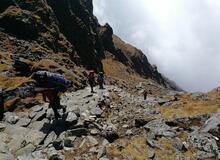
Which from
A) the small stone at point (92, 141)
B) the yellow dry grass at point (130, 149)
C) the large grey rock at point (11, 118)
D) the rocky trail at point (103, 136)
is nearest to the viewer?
the yellow dry grass at point (130, 149)

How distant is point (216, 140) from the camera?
20938mm

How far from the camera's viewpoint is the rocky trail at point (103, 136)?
20.1m

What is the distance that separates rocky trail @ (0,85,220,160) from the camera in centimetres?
2008

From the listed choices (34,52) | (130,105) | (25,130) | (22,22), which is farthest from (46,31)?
(25,130)

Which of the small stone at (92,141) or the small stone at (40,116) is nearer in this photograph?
the small stone at (92,141)

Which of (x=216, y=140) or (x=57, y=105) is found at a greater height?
(x=216, y=140)

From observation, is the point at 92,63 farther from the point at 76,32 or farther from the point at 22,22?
the point at 22,22

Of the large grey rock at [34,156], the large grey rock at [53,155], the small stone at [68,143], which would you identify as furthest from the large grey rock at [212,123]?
the large grey rock at [34,156]

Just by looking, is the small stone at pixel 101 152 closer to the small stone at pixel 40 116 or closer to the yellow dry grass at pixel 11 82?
the small stone at pixel 40 116

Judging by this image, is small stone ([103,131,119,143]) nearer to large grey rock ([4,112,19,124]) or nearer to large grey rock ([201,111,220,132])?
large grey rock ([201,111,220,132])

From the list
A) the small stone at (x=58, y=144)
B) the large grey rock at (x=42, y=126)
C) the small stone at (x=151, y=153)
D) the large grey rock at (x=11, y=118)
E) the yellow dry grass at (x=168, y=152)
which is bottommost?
the large grey rock at (x=11, y=118)

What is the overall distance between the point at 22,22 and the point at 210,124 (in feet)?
274

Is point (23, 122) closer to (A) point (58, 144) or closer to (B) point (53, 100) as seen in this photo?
(B) point (53, 100)

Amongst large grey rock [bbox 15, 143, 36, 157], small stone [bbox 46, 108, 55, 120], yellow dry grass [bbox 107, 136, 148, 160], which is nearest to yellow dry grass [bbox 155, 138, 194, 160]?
yellow dry grass [bbox 107, 136, 148, 160]
